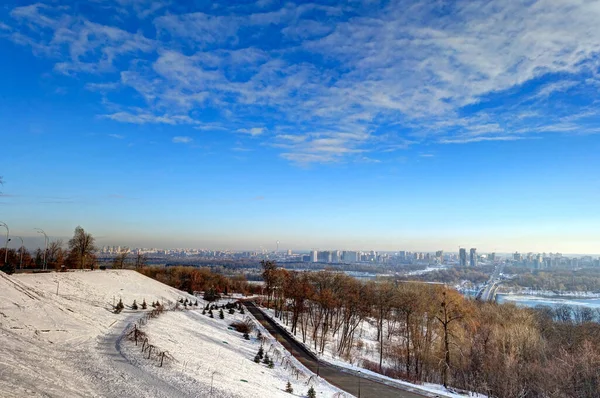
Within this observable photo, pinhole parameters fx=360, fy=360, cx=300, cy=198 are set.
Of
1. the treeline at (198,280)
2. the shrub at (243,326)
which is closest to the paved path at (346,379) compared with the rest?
the shrub at (243,326)

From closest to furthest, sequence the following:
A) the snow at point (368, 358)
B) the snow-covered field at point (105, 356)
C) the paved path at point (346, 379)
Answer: the snow-covered field at point (105, 356), the paved path at point (346, 379), the snow at point (368, 358)

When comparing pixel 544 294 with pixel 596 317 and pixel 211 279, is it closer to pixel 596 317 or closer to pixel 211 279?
pixel 596 317

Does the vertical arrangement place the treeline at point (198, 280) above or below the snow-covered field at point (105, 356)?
below

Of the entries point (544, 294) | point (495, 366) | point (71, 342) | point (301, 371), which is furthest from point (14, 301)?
point (544, 294)

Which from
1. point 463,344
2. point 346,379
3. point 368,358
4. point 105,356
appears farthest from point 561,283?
point 105,356

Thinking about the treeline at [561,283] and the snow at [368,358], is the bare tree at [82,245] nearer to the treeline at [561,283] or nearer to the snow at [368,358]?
the snow at [368,358]

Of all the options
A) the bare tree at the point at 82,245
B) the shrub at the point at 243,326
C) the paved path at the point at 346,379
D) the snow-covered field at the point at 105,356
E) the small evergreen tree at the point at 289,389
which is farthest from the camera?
the bare tree at the point at 82,245

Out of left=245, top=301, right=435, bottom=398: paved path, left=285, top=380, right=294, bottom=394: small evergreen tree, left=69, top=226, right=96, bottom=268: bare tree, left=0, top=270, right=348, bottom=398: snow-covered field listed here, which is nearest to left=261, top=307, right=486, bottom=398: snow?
left=245, top=301, right=435, bottom=398: paved path
